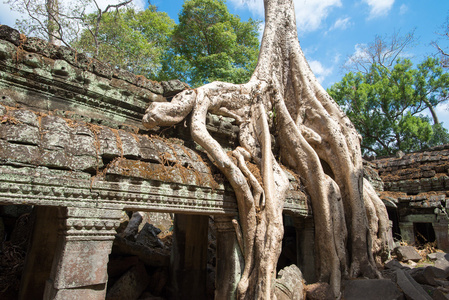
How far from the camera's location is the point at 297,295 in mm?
3639

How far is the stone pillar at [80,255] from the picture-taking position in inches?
91.7

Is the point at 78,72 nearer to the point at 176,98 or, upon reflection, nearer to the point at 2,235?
the point at 176,98

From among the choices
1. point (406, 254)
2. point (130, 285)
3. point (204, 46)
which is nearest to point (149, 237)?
point (130, 285)

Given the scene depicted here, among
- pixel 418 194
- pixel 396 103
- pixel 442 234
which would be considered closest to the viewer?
pixel 442 234

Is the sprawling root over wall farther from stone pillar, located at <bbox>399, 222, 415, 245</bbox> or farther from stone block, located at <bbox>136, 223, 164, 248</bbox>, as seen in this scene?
stone pillar, located at <bbox>399, 222, 415, 245</bbox>

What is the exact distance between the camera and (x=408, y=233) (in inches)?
314

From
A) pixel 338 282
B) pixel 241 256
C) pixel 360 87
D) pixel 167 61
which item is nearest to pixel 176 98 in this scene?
pixel 241 256

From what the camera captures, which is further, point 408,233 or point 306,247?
point 408,233

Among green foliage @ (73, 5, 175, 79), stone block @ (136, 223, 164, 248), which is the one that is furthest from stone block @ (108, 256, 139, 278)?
green foliage @ (73, 5, 175, 79)

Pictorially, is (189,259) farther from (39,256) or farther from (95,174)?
(95,174)

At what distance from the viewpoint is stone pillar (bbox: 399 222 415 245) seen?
7.89 metres

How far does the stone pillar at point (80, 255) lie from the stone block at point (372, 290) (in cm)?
310

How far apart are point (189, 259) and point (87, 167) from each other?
3154 millimetres

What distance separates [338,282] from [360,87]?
16.3 metres
